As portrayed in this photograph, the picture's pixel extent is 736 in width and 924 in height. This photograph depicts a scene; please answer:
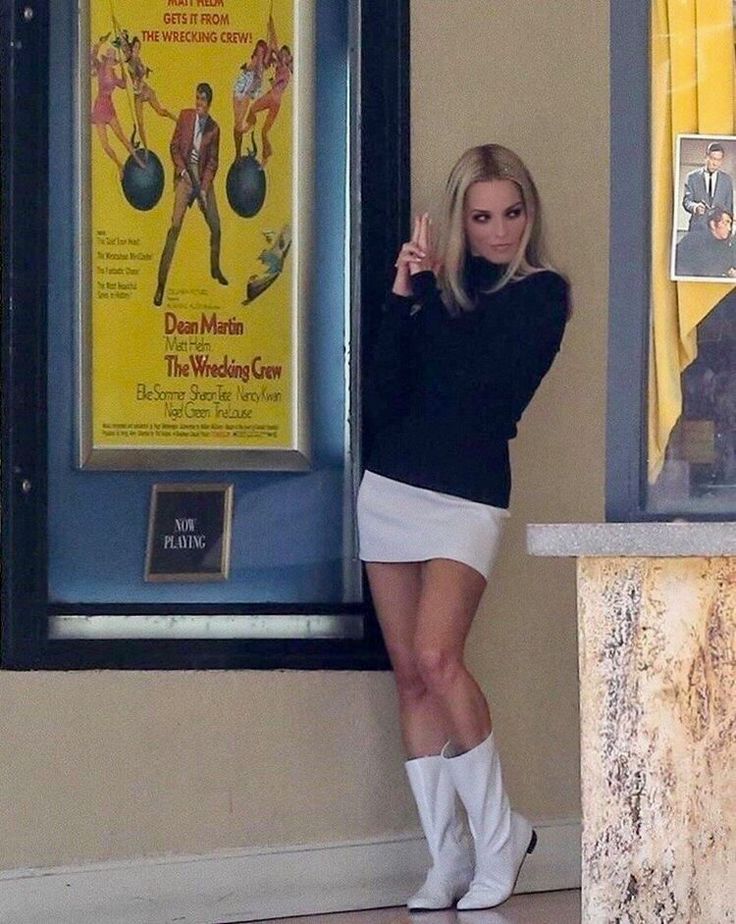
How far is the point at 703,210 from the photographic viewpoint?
A: 294 cm

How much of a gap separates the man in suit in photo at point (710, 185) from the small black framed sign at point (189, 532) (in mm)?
1998

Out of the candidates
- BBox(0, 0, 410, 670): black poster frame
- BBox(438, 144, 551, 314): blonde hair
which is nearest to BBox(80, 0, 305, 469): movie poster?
BBox(0, 0, 410, 670): black poster frame

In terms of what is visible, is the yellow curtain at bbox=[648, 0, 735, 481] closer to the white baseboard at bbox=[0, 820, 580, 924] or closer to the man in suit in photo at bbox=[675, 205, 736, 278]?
the man in suit in photo at bbox=[675, 205, 736, 278]

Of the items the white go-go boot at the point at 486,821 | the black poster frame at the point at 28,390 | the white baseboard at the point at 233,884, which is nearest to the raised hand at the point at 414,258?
the black poster frame at the point at 28,390

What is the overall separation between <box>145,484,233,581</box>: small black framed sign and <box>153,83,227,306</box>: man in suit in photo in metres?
0.54

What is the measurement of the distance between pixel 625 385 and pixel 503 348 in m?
1.58

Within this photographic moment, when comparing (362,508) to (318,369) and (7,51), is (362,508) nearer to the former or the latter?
(318,369)

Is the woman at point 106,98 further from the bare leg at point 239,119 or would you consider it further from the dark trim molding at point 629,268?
the dark trim molding at point 629,268

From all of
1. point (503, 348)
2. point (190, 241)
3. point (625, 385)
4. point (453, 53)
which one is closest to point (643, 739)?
point (625, 385)

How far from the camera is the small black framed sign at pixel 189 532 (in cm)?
461

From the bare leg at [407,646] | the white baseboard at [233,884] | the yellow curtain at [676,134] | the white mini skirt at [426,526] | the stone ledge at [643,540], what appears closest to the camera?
the stone ledge at [643,540]

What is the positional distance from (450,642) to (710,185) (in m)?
1.86

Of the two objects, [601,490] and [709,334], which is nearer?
[709,334]

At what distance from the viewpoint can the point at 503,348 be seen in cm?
452
